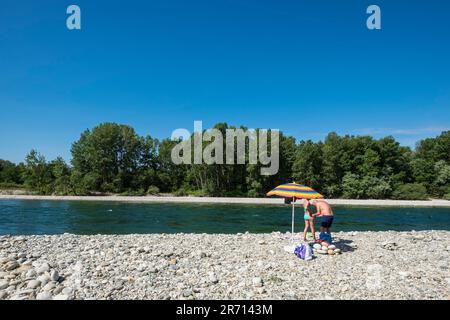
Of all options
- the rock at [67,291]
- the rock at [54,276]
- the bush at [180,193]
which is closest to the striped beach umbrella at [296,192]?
the rock at [67,291]

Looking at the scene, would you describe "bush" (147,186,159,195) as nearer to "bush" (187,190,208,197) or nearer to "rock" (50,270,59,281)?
"bush" (187,190,208,197)

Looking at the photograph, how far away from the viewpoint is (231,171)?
→ 53406mm

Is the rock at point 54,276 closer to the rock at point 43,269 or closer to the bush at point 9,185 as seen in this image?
the rock at point 43,269

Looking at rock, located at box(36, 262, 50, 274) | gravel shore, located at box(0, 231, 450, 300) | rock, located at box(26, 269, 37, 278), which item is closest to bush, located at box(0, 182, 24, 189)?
gravel shore, located at box(0, 231, 450, 300)

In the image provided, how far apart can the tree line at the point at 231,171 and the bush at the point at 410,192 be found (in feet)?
0.50

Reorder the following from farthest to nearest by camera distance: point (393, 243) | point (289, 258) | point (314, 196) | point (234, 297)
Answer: point (393, 243) → point (314, 196) → point (289, 258) → point (234, 297)

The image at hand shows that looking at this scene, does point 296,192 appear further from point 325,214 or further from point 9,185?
point 9,185

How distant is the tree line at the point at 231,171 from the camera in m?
51.7

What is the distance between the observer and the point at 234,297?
19.5ft

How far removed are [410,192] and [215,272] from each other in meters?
55.4

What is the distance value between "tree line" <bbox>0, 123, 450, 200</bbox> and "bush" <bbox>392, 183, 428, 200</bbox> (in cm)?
15

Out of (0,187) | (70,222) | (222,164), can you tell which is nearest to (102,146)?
(0,187)
